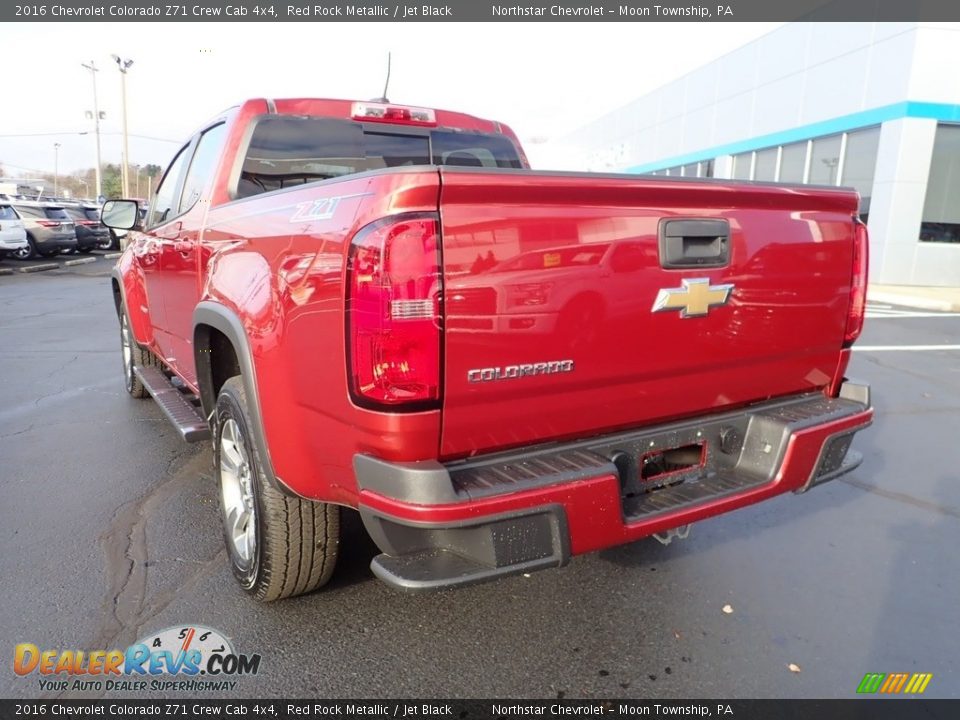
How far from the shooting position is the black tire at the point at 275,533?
8.33ft

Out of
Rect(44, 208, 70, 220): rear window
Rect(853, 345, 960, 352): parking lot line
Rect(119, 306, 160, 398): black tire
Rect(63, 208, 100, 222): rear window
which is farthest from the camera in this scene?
Rect(63, 208, 100, 222): rear window

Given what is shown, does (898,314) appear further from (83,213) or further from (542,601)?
(83,213)

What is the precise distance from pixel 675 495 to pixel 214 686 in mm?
1753

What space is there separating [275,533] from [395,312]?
116cm

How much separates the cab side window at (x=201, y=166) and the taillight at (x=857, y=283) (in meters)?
3.01

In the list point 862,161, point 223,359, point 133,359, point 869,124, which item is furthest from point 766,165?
point 223,359

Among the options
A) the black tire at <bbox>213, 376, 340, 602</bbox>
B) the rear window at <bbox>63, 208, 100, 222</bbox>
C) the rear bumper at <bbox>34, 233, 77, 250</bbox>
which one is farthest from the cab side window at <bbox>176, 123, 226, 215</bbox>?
the rear window at <bbox>63, 208, 100, 222</bbox>

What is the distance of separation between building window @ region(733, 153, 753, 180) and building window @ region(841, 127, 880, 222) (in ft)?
14.0

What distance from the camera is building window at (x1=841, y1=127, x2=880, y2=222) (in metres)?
16.3

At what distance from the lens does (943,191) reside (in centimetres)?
1575

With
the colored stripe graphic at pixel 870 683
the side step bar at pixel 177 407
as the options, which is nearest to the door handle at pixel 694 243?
the colored stripe graphic at pixel 870 683

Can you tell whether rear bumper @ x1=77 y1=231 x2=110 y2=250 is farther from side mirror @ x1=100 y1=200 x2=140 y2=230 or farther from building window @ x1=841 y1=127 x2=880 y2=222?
building window @ x1=841 y1=127 x2=880 y2=222

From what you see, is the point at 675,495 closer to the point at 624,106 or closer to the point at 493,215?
the point at 493,215

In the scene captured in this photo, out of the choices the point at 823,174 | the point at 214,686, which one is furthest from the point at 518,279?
the point at 823,174
